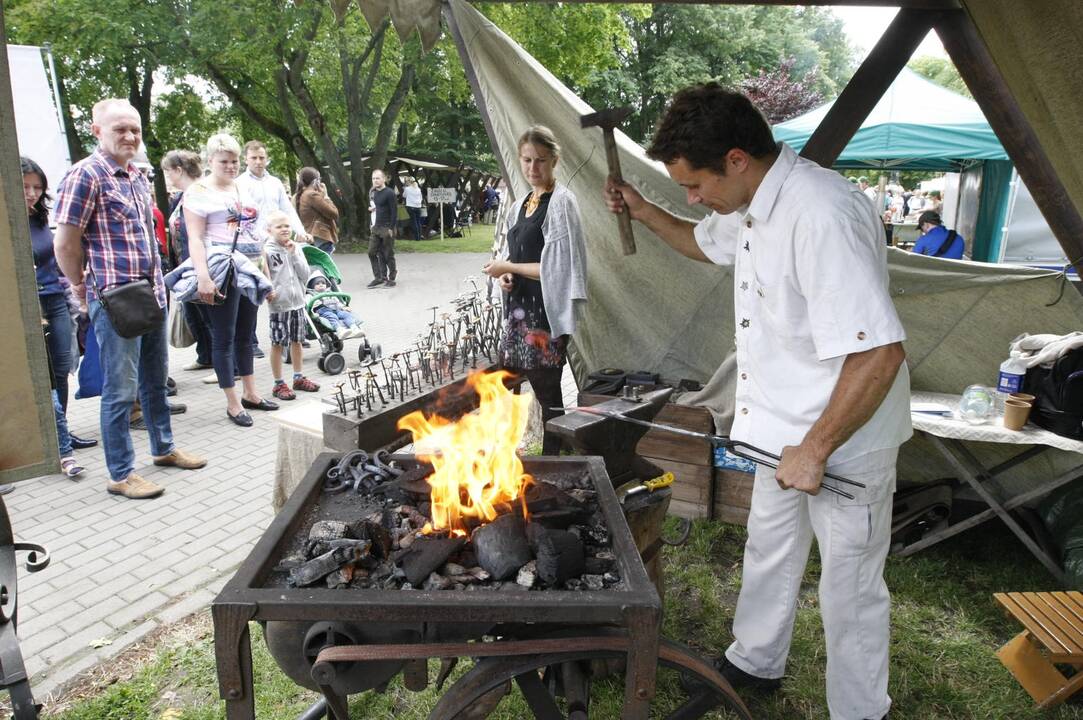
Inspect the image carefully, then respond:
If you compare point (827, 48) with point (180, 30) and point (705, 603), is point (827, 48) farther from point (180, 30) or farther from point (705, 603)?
point (705, 603)

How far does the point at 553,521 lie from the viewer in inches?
84.5

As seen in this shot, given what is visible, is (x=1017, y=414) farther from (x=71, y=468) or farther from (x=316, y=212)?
(x=316, y=212)

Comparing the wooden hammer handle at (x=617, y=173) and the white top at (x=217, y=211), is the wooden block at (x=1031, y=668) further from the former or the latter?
the white top at (x=217, y=211)

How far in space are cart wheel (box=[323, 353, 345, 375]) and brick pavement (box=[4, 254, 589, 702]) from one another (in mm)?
1210

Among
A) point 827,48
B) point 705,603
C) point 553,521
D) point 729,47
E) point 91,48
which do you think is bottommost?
point 705,603

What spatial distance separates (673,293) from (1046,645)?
2.56 metres

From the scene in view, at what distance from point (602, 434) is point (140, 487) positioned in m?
3.30

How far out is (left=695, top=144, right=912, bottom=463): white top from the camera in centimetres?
193

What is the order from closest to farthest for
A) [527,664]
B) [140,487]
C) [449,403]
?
1. [527,664]
2. [449,403]
3. [140,487]

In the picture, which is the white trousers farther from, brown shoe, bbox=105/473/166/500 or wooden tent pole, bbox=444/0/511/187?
brown shoe, bbox=105/473/166/500

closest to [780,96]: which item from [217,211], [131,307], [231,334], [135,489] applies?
[217,211]

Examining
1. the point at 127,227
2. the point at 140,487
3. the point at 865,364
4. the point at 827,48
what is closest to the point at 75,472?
the point at 140,487

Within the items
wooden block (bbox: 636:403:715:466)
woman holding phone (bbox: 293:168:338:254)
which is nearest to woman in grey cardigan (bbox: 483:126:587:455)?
wooden block (bbox: 636:403:715:466)

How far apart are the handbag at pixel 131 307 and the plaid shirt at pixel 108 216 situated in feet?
0.32
